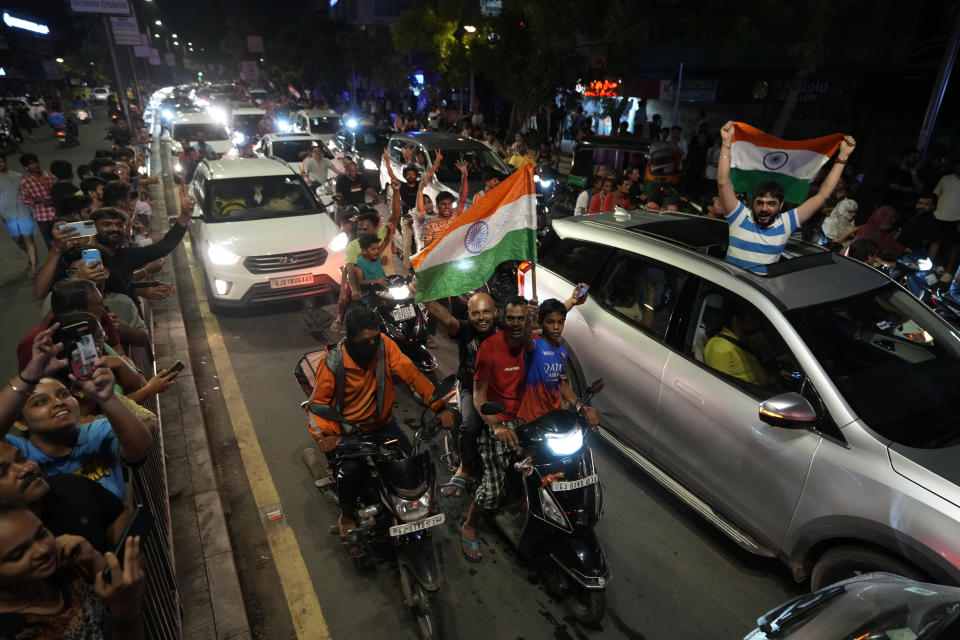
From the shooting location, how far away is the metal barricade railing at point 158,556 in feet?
8.71

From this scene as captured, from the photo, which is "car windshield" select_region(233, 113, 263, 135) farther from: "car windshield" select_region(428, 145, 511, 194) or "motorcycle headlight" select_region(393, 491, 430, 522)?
"motorcycle headlight" select_region(393, 491, 430, 522)

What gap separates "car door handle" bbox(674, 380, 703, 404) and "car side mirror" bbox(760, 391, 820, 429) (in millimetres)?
671

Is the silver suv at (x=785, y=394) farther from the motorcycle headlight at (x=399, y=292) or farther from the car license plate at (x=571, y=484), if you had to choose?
the motorcycle headlight at (x=399, y=292)

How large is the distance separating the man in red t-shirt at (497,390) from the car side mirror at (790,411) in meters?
1.55

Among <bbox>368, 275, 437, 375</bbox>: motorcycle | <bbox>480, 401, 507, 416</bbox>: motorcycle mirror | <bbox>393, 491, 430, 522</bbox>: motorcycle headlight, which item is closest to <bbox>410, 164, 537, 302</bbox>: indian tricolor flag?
<bbox>480, 401, 507, 416</bbox>: motorcycle mirror

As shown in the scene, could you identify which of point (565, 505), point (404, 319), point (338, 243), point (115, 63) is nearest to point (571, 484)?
point (565, 505)

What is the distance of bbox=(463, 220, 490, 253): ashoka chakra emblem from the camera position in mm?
4117

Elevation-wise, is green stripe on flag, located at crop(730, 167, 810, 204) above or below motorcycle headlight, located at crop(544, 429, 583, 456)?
above

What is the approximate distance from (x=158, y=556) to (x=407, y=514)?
1354mm

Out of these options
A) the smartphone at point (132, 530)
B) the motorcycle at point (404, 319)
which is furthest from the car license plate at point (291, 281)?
the smartphone at point (132, 530)

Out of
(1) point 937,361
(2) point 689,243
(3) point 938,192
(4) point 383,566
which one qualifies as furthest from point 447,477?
(3) point 938,192

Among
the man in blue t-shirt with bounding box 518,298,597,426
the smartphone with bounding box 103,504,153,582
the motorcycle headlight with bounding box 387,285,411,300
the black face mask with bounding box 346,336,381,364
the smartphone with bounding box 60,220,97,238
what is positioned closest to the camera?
the smartphone with bounding box 103,504,153,582

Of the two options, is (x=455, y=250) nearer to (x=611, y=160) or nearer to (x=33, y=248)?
(x=33, y=248)

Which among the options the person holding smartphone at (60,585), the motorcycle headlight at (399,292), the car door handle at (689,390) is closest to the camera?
the person holding smartphone at (60,585)
